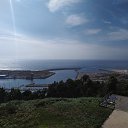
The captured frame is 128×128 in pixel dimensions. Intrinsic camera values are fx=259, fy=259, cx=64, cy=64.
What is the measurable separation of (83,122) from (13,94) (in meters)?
21.0

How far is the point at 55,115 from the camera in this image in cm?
1686

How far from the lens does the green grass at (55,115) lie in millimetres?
14711

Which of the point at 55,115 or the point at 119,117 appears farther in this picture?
the point at 55,115

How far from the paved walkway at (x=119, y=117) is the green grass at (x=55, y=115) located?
0.35 m

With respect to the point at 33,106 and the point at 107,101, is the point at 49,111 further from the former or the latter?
the point at 107,101

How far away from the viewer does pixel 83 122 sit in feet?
48.8

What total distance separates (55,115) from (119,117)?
4.09 meters

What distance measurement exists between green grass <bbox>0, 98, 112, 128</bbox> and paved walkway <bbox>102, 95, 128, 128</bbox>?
0.35 metres

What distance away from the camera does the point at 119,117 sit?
16312mm

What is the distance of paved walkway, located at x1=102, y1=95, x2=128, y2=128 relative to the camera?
14750 millimetres

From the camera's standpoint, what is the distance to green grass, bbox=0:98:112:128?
48.3ft

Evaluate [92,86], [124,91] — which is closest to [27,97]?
[92,86]

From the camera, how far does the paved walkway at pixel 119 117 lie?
14.8 metres

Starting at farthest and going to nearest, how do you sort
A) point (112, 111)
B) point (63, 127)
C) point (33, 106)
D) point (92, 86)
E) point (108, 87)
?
point (92, 86)
point (108, 87)
point (33, 106)
point (112, 111)
point (63, 127)
